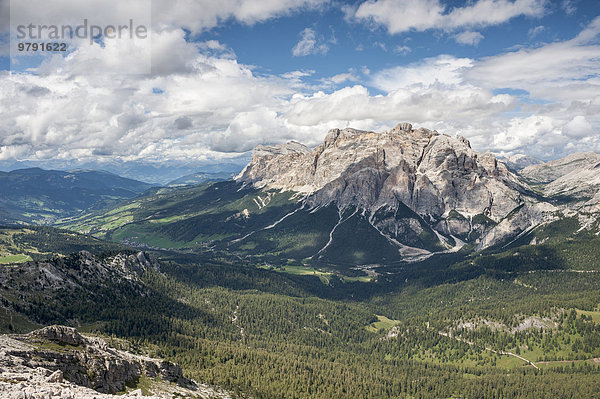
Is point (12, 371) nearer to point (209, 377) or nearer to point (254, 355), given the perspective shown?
point (209, 377)

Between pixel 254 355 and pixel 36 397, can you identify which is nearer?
pixel 36 397

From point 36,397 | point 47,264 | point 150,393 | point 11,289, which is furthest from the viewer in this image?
point 47,264

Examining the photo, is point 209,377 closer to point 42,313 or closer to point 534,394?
point 42,313

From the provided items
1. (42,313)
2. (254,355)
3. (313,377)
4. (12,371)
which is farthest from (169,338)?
(12,371)

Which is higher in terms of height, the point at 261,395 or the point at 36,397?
the point at 36,397

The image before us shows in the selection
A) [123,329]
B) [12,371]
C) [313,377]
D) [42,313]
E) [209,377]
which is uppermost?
[12,371]

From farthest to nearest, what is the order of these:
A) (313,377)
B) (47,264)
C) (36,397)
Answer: (47,264) → (313,377) → (36,397)
